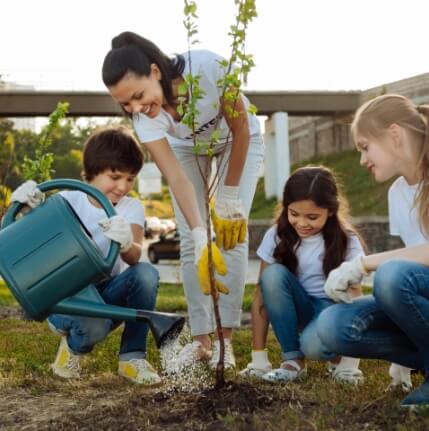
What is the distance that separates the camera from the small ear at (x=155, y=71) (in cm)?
247

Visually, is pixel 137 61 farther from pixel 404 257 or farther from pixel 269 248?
pixel 404 257

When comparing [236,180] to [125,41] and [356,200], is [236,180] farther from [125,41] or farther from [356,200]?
[356,200]

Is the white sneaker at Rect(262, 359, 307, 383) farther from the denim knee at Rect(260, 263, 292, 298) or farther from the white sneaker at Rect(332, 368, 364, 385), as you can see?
the denim knee at Rect(260, 263, 292, 298)

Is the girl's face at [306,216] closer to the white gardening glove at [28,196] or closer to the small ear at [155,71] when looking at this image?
the small ear at [155,71]

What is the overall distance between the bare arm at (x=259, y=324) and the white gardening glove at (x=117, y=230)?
64 cm

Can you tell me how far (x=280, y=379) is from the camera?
2.50 meters

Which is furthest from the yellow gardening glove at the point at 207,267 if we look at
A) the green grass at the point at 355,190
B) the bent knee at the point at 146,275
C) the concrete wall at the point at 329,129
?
the concrete wall at the point at 329,129

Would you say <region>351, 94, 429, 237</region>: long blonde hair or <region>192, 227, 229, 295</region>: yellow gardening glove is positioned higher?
<region>351, 94, 429, 237</region>: long blonde hair

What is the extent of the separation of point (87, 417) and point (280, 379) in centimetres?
72

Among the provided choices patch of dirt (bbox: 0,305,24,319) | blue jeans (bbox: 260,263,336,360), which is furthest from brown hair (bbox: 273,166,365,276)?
patch of dirt (bbox: 0,305,24,319)

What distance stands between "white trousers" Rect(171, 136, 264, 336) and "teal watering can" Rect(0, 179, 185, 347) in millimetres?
791

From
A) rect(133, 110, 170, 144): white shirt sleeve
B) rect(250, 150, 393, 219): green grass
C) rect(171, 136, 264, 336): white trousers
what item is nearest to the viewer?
rect(133, 110, 170, 144): white shirt sleeve

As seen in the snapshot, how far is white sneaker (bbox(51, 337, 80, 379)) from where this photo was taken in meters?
2.75

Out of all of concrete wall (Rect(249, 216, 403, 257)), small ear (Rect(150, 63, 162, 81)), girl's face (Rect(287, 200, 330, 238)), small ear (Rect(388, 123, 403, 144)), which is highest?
small ear (Rect(150, 63, 162, 81))
